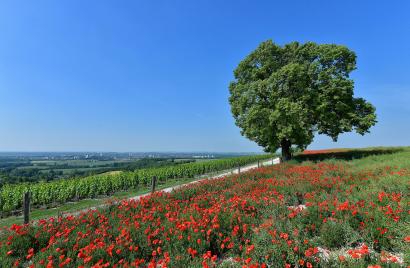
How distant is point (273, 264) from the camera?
3971mm

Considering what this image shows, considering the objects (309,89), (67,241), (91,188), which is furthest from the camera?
(309,89)

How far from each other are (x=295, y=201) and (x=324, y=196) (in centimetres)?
123

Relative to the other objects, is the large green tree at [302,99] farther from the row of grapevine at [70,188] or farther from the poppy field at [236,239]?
the poppy field at [236,239]

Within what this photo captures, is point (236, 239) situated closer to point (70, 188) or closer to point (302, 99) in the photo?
point (70, 188)

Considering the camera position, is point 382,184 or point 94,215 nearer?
point 94,215

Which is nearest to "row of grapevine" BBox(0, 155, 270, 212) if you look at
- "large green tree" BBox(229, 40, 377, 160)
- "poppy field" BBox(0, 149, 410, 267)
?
"large green tree" BBox(229, 40, 377, 160)

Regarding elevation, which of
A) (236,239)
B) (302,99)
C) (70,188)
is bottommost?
(70,188)

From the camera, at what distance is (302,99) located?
24.5 metres

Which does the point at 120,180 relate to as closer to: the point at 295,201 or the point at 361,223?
the point at 295,201

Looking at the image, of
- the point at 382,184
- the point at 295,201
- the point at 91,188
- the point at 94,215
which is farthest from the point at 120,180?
the point at 382,184

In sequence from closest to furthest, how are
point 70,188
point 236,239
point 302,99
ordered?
point 236,239 < point 70,188 < point 302,99

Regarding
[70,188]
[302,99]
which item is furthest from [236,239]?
[302,99]

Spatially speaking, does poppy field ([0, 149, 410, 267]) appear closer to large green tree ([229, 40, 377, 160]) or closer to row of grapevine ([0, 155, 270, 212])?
row of grapevine ([0, 155, 270, 212])

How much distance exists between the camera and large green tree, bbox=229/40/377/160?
78.6ft
